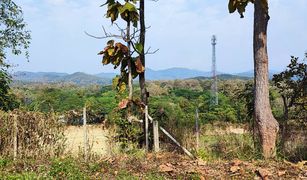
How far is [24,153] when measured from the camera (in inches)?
345

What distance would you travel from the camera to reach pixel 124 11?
927 cm


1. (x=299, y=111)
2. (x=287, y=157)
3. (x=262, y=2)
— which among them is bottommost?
(x=287, y=157)

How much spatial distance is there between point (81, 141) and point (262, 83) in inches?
171

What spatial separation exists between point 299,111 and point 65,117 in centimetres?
600

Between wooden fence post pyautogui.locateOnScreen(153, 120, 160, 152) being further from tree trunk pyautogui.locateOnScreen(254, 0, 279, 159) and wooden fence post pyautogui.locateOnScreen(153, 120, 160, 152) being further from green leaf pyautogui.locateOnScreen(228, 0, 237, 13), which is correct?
green leaf pyautogui.locateOnScreen(228, 0, 237, 13)

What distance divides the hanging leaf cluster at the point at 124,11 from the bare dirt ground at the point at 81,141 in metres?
2.60

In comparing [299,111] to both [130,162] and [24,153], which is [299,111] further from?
[24,153]

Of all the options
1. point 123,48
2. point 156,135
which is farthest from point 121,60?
point 156,135

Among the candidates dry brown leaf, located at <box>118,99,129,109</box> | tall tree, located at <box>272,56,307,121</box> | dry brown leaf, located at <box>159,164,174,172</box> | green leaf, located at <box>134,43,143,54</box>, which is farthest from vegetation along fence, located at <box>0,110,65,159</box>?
tall tree, located at <box>272,56,307,121</box>

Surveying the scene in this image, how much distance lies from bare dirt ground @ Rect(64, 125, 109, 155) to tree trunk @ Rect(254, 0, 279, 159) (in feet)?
10.9

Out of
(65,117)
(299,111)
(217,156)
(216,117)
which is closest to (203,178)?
(217,156)

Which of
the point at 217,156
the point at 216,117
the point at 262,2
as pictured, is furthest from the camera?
the point at 216,117

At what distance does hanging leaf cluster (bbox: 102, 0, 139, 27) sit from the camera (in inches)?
363

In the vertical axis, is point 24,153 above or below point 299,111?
below
